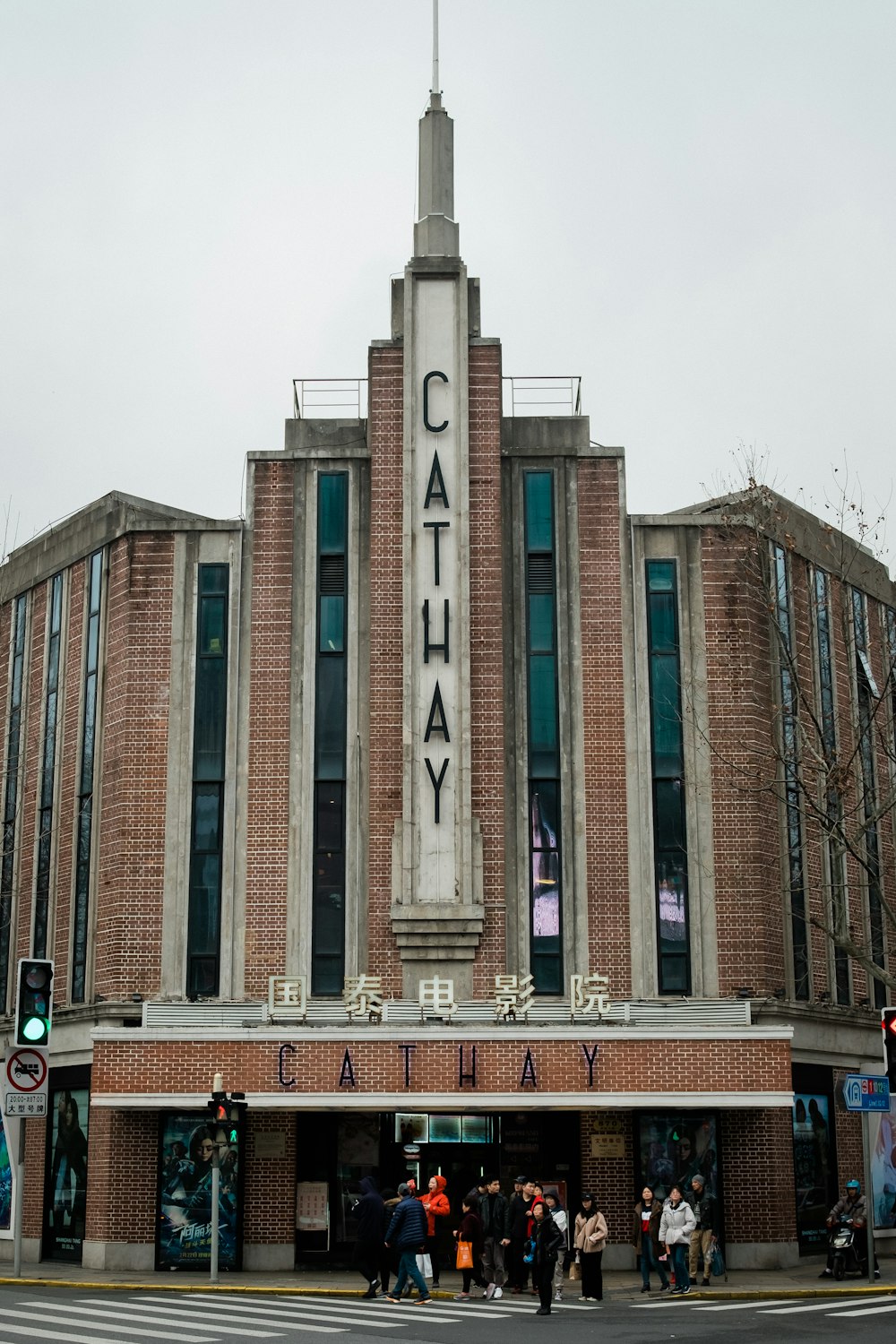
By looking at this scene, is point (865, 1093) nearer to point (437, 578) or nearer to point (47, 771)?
point (437, 578)

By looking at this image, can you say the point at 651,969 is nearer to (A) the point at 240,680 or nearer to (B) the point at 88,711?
(A) the point at 240,680

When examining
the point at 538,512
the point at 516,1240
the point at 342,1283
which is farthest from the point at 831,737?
the point at 342,1283

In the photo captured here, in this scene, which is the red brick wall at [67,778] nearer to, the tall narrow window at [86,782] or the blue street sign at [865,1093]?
the tall narrow window at [86,782]

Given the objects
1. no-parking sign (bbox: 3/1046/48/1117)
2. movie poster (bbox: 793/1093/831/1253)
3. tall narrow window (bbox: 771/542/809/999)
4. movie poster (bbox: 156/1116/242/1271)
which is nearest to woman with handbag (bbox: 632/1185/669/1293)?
movie poster (bbox: 793/1093/831/1253)

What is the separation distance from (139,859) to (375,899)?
498 centimetres

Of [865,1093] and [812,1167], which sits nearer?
[865,1093]

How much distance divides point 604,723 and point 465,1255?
11518 mm

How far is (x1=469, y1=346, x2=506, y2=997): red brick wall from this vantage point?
34.1 meters

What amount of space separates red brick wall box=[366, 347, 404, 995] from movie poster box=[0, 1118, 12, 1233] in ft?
33.3

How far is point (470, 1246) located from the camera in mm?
28234

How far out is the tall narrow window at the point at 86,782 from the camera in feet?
119

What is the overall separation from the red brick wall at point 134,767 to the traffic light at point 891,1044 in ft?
49.2

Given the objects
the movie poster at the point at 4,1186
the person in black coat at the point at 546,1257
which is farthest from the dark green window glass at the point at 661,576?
the movie poster at the point at 4,1186

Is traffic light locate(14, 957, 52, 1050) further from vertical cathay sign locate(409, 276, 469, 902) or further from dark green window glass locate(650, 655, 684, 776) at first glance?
dark green window glass locate(650, 655, 684, 776)
